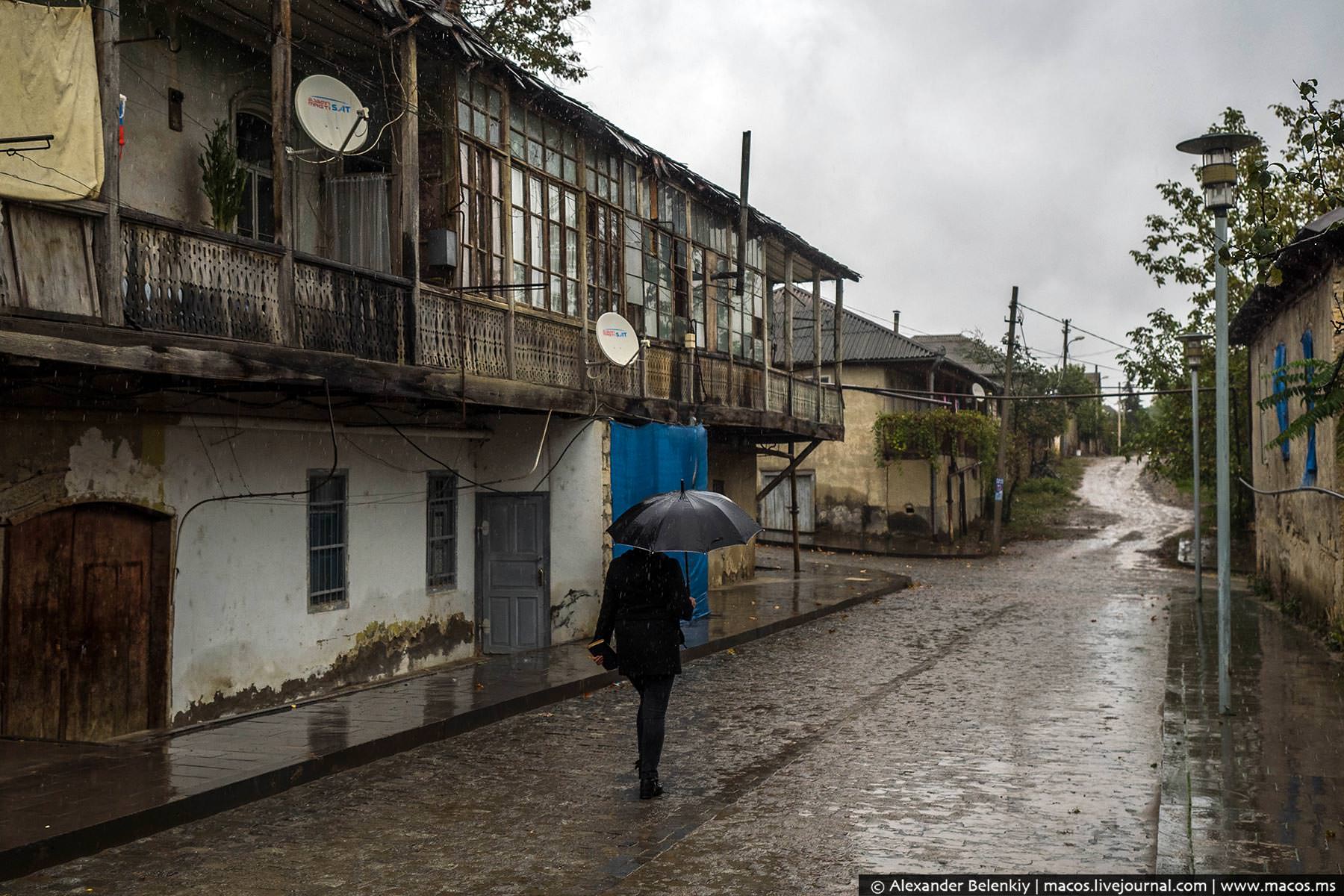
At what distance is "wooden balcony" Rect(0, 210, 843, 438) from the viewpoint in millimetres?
8844

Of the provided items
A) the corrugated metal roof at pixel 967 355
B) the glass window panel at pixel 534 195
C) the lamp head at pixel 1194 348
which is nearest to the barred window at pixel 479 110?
the glass window panel at pixel 534 195

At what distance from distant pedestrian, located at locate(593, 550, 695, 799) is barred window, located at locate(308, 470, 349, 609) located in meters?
4.72

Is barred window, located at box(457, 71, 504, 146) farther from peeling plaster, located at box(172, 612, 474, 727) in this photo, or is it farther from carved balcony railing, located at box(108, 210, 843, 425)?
peeling plaster, located at box(172, 612, 474, 727)

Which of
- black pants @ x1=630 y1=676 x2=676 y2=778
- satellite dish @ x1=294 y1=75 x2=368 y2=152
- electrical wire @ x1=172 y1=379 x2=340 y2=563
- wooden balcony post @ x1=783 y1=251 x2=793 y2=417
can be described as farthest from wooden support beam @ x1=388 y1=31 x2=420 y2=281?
wooden balcony post @ x1=783 y1=251 x2=793 y2=417

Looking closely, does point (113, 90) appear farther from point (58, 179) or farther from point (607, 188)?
point (607, 188)

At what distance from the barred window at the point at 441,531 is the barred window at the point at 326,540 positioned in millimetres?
1630

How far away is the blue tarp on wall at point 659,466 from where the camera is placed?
1596 cm

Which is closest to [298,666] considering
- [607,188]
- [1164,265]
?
[607,188]

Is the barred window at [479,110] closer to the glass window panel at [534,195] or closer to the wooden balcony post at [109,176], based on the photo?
the glass window panel at [534,195]

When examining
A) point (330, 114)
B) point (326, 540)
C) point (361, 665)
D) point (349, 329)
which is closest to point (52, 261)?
point (349, 329)

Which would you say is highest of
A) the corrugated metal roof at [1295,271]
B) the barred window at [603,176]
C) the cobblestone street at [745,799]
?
the barred window at [603,176]

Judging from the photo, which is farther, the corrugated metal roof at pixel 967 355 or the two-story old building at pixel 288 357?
the corrugated metal roof at pixel 967 355

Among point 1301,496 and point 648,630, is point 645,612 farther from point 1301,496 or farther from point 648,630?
point 1301,496

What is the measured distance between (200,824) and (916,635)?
11180 millimetres
